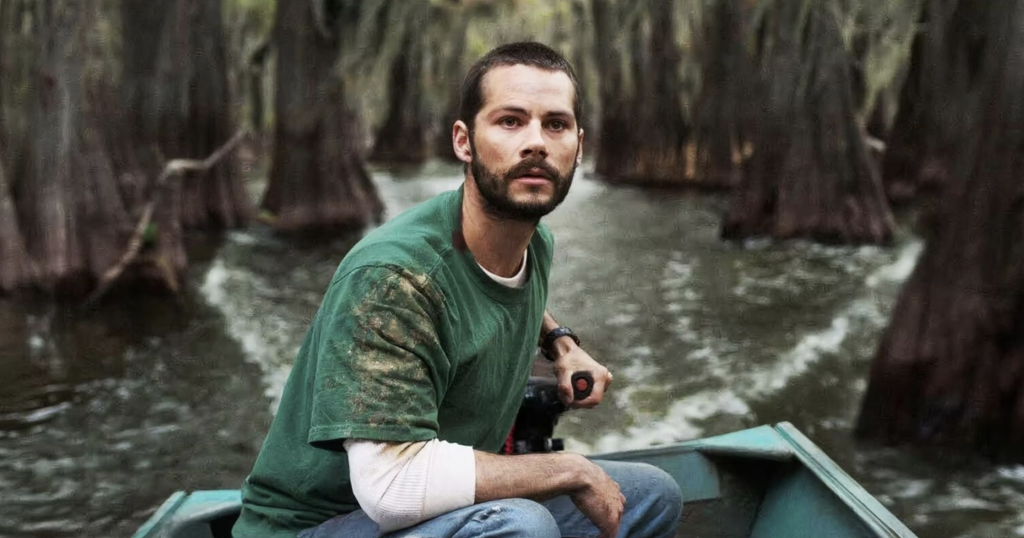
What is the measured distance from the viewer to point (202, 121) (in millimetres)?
14117

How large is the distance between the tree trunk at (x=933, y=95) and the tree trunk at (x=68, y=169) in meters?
7.83

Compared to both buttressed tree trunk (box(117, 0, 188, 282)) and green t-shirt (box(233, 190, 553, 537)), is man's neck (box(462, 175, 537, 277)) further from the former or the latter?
buttressed tree trunk (box(117, 0, 188, 282))

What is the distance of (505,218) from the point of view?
2246 mm

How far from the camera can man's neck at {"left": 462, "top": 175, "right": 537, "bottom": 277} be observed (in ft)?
7.39

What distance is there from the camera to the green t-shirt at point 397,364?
1.98m

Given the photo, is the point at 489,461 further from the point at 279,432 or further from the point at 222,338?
the point at 222,338

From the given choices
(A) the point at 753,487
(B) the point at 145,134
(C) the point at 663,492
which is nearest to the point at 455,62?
(B) the point at 145,134

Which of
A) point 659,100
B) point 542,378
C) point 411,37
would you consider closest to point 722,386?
point 542,378

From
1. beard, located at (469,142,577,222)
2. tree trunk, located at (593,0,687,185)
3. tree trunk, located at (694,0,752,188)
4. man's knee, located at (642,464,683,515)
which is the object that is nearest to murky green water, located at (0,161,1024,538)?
man's knee, located at (642,464,683,515)

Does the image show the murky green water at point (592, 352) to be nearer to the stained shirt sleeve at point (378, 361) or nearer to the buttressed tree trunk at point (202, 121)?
the buttressed tree trunk at point (202, 121)

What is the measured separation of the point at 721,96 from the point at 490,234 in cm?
1878

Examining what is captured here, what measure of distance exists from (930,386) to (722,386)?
230 centimetres

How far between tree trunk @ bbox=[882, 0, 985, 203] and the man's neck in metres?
7.84

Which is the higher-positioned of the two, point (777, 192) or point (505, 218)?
point (505, 218)
